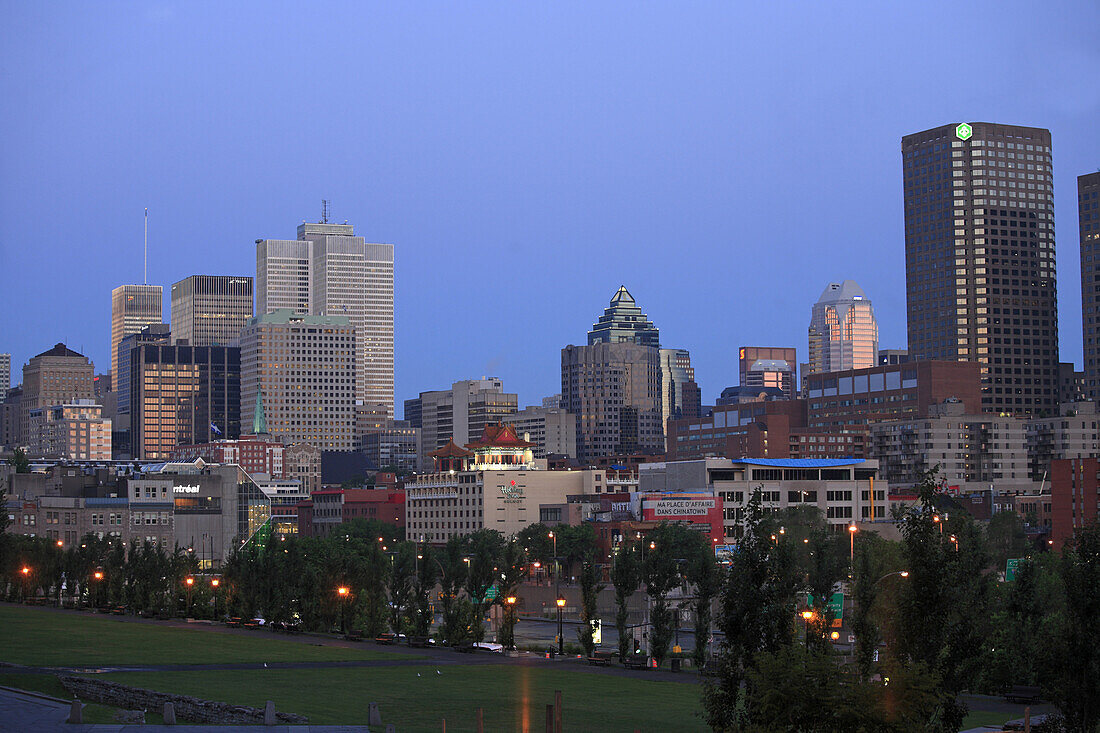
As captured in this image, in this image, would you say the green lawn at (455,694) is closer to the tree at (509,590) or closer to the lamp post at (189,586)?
the tree at (509,590)

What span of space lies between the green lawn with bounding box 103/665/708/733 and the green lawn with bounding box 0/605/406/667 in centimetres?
827

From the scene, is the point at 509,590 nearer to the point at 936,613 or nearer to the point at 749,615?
the point at 749,615

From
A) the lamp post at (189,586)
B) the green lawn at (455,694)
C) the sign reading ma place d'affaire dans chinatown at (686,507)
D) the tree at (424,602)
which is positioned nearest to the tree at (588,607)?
the green lawn at (455,694)

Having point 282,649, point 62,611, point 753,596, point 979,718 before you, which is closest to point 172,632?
point 282,649

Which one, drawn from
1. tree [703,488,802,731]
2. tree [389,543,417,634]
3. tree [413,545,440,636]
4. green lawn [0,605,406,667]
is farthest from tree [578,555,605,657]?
tree [703,488,802,731]

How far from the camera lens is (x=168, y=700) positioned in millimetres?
66562

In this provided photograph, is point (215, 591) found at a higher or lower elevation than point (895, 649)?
lower

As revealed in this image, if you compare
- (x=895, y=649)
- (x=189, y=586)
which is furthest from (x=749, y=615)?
(x=189, y=586)

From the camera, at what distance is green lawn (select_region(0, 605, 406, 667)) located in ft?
286

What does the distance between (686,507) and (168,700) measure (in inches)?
5377

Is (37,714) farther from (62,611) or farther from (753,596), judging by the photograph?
(62,611)

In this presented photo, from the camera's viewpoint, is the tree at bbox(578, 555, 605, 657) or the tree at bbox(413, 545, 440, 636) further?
the tree at bbox(413, 545, 440, 636)

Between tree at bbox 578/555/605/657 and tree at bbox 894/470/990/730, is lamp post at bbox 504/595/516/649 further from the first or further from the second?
tree at bbox 894/470/990/730

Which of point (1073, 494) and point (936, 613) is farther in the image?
point (1073, 494)
